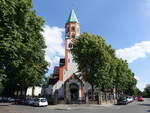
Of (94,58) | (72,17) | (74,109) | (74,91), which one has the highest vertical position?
(72,17)

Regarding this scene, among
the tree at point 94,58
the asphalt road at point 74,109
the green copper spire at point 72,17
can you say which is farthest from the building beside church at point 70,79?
→ the asphalt road at point 74,109

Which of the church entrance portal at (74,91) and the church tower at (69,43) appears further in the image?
the church tower at (69,43)

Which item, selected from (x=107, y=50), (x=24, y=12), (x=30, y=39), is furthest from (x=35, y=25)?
(x=107, y=50)

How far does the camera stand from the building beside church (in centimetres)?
6244

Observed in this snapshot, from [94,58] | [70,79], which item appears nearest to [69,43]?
[70,79]

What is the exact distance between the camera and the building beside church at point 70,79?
205 ft

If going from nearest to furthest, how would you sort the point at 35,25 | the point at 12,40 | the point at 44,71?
the point at 12,40, the point at 35,25, the point at 44,71

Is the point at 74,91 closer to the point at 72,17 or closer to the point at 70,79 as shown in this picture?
the point at 70,79

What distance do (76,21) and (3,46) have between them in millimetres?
52548

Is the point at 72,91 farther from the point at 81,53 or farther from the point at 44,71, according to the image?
the point at 81,53

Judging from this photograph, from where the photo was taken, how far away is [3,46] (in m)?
18.5

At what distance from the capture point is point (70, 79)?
6278cm

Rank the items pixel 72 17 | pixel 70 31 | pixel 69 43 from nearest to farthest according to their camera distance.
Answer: pixel 69 43
pixel 70 31
pixel 72 17

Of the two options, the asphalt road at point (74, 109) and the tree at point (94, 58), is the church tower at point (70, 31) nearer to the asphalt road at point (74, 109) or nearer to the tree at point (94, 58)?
the tree at point (94, 58)
